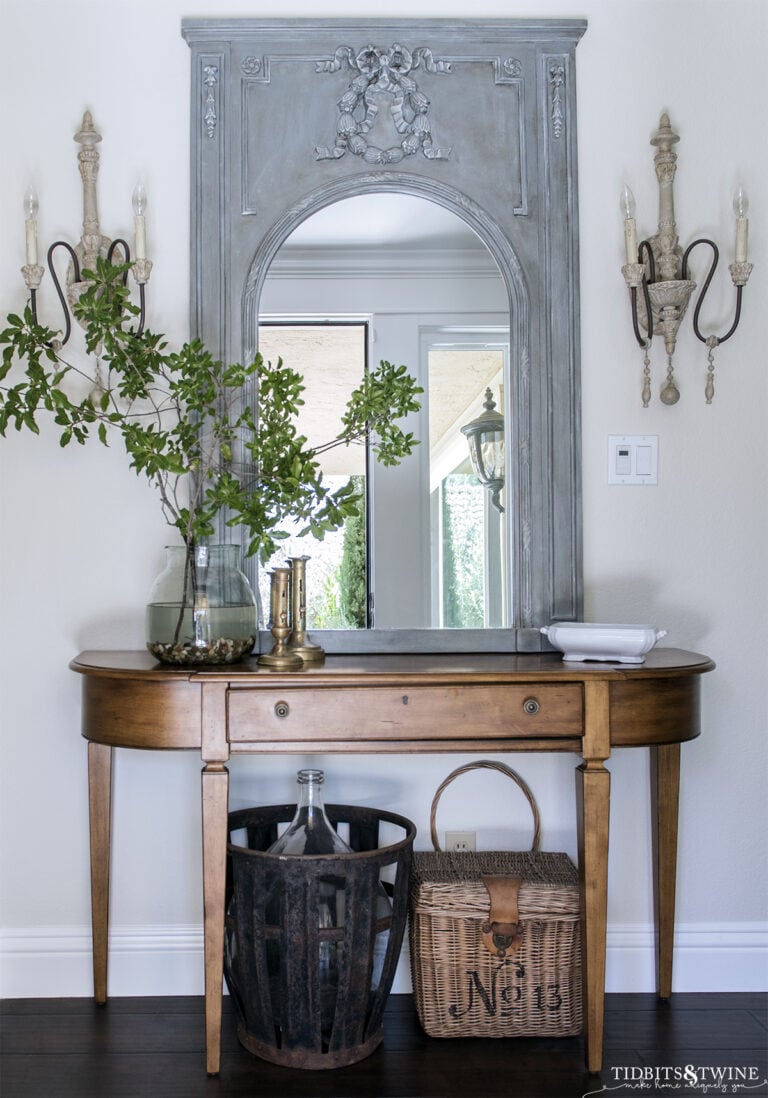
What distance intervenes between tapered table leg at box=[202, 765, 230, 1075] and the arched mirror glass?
53cm

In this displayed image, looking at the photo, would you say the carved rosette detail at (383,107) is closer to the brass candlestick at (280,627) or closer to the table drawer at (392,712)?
the brass candlestick at (280,627)

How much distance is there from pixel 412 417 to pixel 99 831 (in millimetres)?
1204

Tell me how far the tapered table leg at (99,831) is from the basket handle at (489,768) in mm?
758

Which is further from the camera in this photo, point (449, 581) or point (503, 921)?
point (449, 581)

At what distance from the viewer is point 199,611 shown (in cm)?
202

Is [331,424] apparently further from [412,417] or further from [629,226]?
[629,226]

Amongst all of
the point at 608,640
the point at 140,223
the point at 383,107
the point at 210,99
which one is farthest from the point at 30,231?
the point at 608,640

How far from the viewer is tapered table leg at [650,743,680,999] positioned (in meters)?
2.23

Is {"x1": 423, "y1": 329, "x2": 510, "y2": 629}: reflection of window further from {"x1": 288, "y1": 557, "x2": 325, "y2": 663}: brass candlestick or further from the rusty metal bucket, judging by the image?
the rusty metal bucket

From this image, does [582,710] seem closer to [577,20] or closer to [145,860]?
[145,860]

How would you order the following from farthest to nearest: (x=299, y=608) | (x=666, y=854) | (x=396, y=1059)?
1. (x=666, y=854)
2. (x=299, y=608)
3. (x=396, y=1059)

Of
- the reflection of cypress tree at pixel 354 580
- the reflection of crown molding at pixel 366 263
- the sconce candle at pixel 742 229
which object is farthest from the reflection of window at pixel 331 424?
the sconce candle at pixel 742 229

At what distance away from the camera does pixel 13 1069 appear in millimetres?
1934

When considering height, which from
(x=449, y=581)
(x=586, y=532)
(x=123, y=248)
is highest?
(x=123, y=248)
